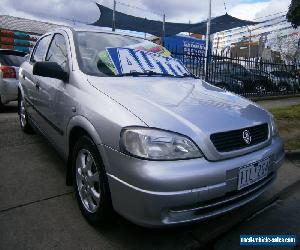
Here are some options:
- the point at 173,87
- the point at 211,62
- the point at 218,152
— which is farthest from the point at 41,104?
the point at 211,62

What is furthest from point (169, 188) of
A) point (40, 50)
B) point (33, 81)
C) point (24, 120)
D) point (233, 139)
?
point (24, 120)

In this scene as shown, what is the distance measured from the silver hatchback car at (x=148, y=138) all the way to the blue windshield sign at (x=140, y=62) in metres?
0.01

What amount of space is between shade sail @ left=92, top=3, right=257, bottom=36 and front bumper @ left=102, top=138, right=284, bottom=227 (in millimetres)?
18510

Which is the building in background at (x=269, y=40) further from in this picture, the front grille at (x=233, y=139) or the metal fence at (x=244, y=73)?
the front grille at (x=233, y=139)

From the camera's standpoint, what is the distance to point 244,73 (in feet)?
39.9

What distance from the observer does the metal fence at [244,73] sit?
35.0 ft

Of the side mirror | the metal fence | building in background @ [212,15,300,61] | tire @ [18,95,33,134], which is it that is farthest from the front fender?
building in background @ [212,15,300,61]

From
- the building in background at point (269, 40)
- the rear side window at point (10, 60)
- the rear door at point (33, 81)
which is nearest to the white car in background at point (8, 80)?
the rear side window at point (10, 60)

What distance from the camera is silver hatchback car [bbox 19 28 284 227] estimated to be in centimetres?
229

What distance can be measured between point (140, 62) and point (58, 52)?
38.2 inches

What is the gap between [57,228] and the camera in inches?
110

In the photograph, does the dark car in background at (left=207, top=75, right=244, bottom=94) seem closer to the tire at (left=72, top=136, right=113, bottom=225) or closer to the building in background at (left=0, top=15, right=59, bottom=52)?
the tire at (left=72, top=136, right=113, bottom=225)

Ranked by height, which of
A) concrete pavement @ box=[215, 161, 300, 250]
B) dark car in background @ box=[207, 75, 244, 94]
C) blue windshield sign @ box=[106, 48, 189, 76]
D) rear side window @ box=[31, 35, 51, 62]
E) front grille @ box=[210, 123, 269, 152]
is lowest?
concrete pavement @ box=[215, 161, 300, 250]

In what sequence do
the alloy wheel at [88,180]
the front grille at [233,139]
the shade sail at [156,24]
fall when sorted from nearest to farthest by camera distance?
the front grille at [233,139]
the alloy wheel at [88,180]
the shade sail at [156,24]
